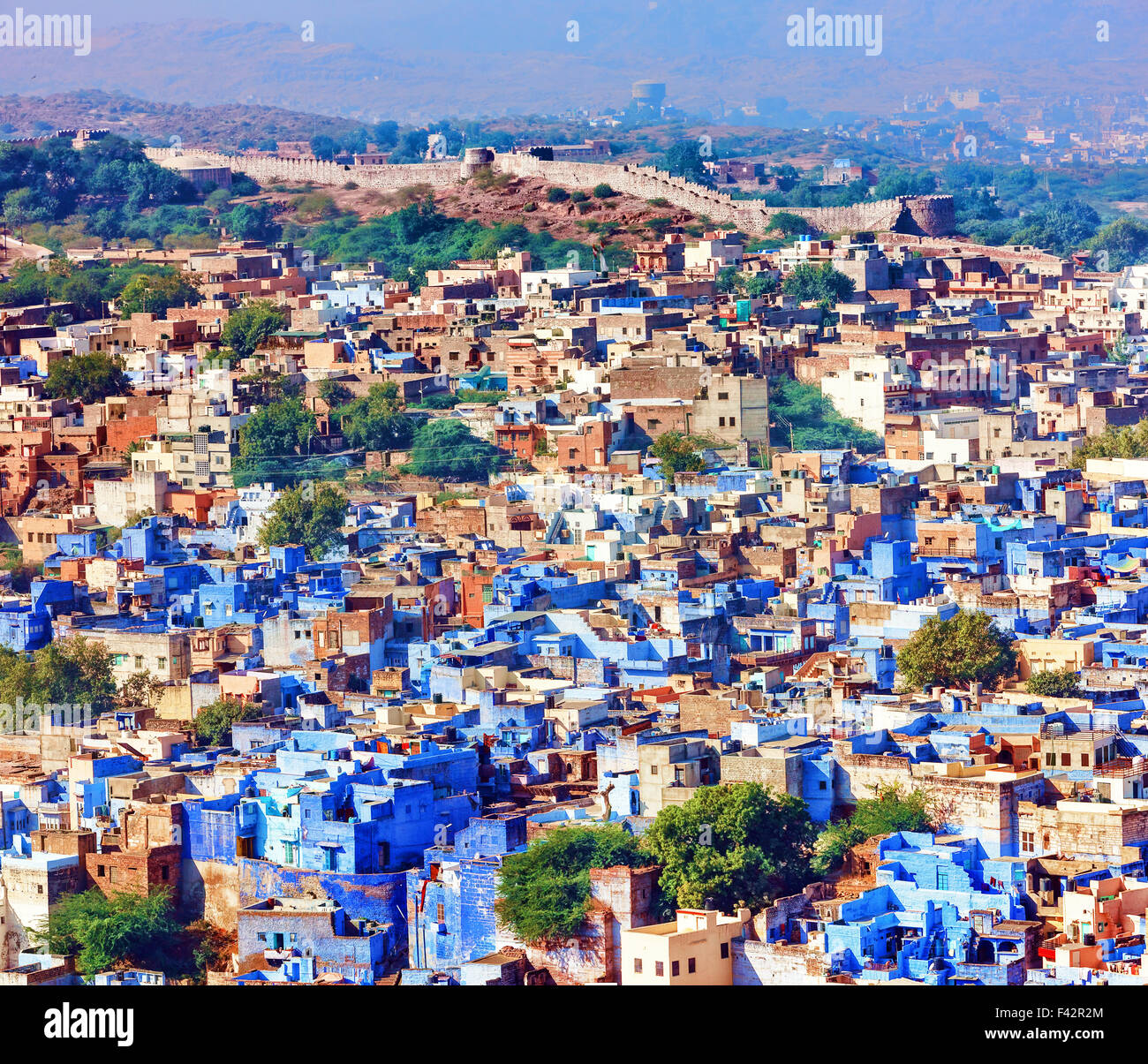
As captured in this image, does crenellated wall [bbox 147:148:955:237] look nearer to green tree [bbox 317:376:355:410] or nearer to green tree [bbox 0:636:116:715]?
green tree [bbox 317:376:355:410]

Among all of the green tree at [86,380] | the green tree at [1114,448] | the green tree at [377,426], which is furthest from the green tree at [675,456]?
the green tree at [86,380]

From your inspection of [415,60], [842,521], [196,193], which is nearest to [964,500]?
[842,521]

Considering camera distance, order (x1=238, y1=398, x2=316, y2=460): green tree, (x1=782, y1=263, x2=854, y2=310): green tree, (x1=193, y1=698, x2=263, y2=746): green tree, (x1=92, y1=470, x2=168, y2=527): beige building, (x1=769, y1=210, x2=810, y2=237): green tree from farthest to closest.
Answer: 1. (x1=769, y1=210, x2=810, y2=237): green tree
2. (x1=782, y1=263, x2=854, y2=310): green tree
3. (x1=238, y1=398, x2=316, y2=460): green tree
4. (x1=92, y1=470, x2=168, y2=527): beige building
5. (x1=193, y1=698, x2=263, y2=746): green tree

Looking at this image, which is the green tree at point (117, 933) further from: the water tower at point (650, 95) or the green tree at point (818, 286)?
the water tower at point (650, 95)

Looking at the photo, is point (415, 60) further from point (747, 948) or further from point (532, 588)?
point (747, 948)

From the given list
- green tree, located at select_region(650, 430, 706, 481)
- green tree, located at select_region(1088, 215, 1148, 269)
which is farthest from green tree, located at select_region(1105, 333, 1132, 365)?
green tree, located at select_region(1088, 215, 1148, 269)
